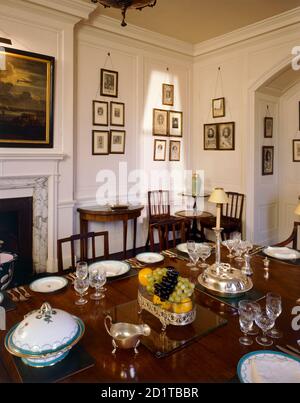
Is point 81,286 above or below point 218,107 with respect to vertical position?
below

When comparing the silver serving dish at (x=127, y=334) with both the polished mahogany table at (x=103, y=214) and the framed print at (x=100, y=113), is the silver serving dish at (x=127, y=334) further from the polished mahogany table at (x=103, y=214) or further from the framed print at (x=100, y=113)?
the framed print at (x=100, y=113)

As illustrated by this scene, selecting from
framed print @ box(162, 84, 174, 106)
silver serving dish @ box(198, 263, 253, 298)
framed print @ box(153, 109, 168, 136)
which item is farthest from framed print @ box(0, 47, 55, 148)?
silver serving dish @ box(198, 263, 253, 298)

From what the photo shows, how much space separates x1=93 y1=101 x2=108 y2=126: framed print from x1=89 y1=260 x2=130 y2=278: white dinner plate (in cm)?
270

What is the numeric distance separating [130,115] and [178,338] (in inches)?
153

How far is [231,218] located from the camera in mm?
4754

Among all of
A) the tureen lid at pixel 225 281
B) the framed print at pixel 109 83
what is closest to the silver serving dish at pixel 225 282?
the tureen lid at pixel 225 281

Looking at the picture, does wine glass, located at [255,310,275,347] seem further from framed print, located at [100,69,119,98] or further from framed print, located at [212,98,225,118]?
framed print, located at [212,98,225,118]

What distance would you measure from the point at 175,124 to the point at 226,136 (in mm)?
877

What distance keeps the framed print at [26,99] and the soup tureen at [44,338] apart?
2.69 m

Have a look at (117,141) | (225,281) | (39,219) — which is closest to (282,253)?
(225,281)

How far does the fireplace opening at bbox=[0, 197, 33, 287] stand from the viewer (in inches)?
141

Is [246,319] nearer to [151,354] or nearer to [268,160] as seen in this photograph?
[151,354]

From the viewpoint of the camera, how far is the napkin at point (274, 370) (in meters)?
1.05
